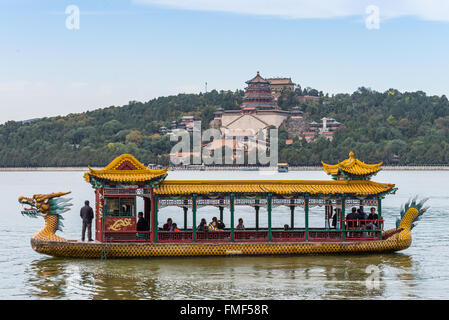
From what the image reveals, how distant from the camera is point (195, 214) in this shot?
73.9ft

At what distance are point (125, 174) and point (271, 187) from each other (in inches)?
166

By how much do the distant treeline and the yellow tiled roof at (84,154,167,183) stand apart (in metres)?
110

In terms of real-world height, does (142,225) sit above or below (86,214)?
below

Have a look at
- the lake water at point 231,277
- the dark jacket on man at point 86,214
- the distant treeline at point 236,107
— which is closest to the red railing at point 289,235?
the lake water at point 231,277

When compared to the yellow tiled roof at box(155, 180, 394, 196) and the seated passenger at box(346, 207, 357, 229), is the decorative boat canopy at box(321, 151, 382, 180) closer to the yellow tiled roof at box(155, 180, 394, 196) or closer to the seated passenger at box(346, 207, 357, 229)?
the yellow tiled roof at box(155, 180, 394, 196)

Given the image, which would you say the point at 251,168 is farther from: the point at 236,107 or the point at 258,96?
the point at 236,107

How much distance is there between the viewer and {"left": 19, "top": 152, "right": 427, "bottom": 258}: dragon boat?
22.4 metres

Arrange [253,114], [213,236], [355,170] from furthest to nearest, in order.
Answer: [253,114] → [355,170] → [213,236]

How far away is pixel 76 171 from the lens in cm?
16275

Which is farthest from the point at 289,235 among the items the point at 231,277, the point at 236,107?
the point at 236,107

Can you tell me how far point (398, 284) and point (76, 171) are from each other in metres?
147

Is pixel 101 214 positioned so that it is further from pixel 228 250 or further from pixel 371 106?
pixel 371 106

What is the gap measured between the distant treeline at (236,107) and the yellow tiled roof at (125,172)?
109681 mm

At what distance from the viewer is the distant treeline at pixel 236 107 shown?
137000mm
